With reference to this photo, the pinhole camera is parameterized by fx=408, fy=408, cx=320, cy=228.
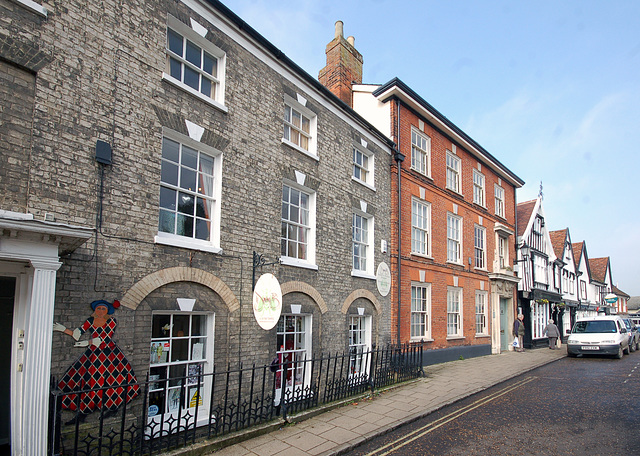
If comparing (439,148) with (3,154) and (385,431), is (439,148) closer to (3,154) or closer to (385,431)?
(385,431)

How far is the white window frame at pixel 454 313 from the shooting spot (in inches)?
648

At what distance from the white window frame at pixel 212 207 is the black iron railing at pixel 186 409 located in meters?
2.21

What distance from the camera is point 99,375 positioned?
579 cm

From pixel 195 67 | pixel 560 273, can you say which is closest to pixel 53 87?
pixel 195 67

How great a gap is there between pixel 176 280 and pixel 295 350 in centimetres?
388

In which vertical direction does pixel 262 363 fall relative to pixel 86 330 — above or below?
below

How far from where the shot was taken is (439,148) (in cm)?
1695

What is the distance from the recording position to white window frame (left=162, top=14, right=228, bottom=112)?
7449mm

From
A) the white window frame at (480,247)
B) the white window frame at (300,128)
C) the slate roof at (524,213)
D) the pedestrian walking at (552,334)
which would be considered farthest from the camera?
the slate roof at (524,213)

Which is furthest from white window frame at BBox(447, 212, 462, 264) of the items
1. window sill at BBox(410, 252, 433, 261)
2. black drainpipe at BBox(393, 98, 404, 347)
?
black drainpipe at BBox(393, 98, 404, 347)

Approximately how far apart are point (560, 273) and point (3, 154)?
33598 millimetres

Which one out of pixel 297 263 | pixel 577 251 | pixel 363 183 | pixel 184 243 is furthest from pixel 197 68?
pixel 577 251

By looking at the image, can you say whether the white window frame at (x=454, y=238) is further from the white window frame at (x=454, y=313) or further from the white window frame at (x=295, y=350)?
the white window frame at (x=295, y=350)

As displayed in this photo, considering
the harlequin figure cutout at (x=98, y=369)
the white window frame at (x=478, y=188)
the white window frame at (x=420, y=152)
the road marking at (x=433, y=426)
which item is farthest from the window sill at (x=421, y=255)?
the harlequin figure cutout at (x=98, y=369)
